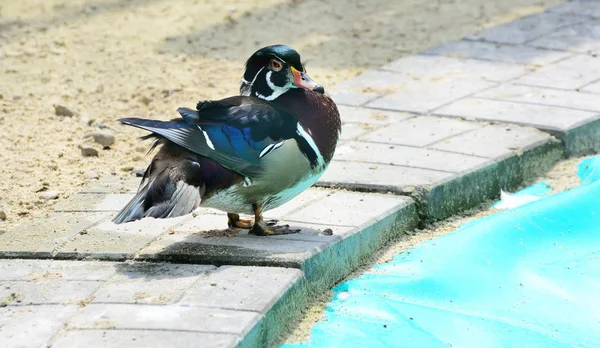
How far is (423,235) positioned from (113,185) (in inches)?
56.0

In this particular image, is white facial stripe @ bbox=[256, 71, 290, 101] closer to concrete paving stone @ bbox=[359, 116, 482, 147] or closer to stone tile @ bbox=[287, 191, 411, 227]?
stone tile @ bbox=[287, 191, 411, 227]

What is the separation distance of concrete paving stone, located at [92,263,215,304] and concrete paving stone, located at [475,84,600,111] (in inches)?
106

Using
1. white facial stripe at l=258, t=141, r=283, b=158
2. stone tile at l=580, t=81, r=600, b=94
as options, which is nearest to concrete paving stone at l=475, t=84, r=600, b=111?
stone tile at l=580, t=81, r=600, b=94

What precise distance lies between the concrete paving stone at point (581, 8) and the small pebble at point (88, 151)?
405cm

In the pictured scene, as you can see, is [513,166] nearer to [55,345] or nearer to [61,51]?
[55,345]

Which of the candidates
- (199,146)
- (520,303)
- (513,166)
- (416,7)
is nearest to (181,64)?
(416,7)

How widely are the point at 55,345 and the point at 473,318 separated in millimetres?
1442

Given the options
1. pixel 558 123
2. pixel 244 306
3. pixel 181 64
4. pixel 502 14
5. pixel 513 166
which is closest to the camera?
pixel 244 306

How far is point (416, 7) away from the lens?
8133 millimetres

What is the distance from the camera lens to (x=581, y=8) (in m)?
7.80

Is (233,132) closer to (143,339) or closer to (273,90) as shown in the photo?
(273,90)

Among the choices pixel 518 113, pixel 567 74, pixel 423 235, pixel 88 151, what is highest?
pixel 567 74

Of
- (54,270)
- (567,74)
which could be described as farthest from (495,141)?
(54,270)

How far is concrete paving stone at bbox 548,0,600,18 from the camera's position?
25.2ft
